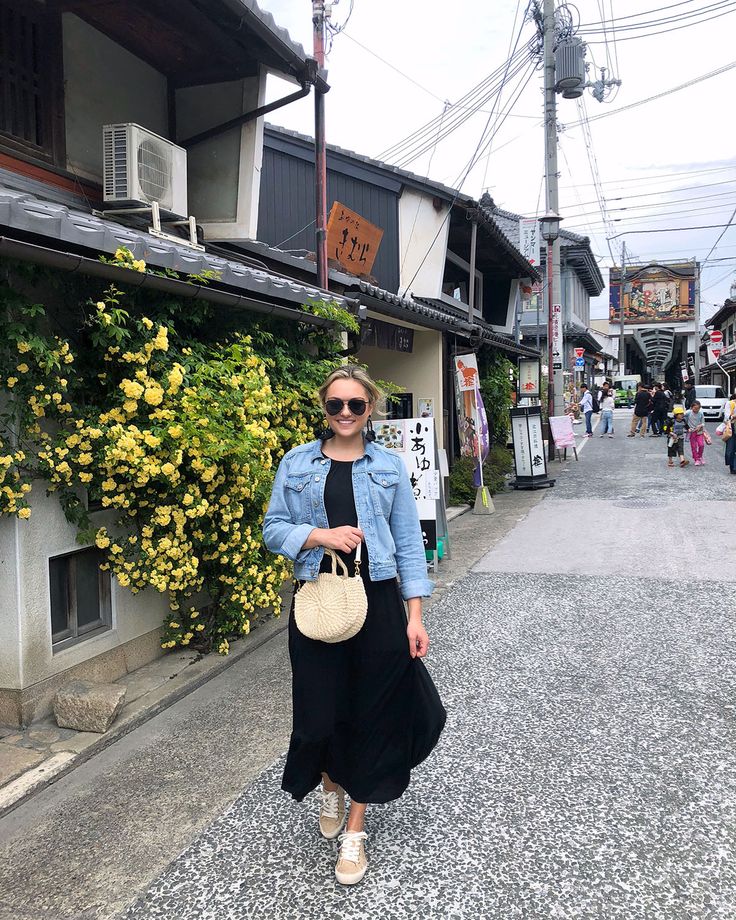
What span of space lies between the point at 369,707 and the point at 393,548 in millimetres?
635

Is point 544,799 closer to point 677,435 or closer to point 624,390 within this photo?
point 677,435

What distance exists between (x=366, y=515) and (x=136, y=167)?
15.5ft

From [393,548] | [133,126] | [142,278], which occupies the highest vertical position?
[133,126]

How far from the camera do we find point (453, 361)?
1328cm

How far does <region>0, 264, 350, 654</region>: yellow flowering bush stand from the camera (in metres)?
4.13

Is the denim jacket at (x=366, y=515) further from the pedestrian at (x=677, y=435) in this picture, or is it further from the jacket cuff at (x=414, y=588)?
the pedestrian at (x=677, y=435)

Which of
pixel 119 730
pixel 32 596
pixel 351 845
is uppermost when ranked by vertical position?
pixel 32 596

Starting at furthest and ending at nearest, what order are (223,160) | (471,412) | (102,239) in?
(471,412) < (223,160) < (102,239)

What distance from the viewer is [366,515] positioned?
2896 mm

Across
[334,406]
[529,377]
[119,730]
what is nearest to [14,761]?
[119,730]

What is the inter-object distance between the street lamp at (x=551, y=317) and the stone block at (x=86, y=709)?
1660 cm

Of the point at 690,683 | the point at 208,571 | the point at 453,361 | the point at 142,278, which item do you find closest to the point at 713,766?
the point at 690,683

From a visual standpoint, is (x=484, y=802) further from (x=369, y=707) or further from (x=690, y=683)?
(x=690, y=683)

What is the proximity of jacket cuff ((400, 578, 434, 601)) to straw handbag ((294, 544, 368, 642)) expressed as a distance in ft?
0.73
